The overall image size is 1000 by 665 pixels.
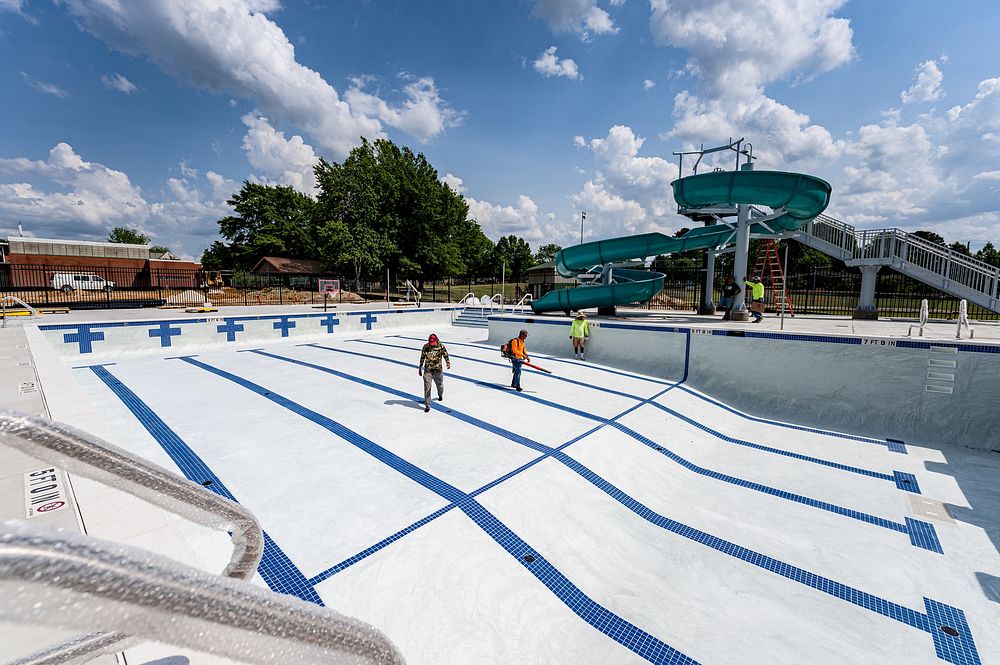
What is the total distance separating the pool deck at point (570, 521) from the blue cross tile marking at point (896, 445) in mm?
171

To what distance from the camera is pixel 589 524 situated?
4.79m

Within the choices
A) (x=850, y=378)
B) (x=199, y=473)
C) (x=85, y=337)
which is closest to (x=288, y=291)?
(x=85, y=337)

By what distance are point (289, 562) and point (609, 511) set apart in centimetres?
352

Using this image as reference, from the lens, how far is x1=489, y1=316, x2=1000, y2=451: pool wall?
8148 mm

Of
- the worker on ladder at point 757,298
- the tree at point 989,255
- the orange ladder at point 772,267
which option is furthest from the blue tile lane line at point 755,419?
the tree at point 989,255

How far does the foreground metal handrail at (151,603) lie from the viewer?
63 cm

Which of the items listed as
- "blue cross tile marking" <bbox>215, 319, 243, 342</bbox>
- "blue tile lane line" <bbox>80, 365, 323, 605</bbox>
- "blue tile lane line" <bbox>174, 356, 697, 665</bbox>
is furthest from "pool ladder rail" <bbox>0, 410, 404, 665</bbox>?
"blue cross tile marking" <bbox>215, 319, 243, 342</bbox>

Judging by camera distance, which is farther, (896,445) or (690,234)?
(690,234)

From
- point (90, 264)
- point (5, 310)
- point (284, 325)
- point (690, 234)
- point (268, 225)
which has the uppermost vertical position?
point (268, 225)

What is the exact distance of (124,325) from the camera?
13.1 metres

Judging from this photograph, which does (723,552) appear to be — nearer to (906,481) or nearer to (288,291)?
(906,481)

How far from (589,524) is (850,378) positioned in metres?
8.11

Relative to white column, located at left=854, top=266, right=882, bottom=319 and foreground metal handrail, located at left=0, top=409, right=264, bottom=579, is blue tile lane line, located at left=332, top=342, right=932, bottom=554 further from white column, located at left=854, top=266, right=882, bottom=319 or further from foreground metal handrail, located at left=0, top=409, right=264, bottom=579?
white column, located at left=854, top=266, right=882, bottom=319

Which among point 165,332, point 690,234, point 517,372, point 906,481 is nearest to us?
point 906,481
